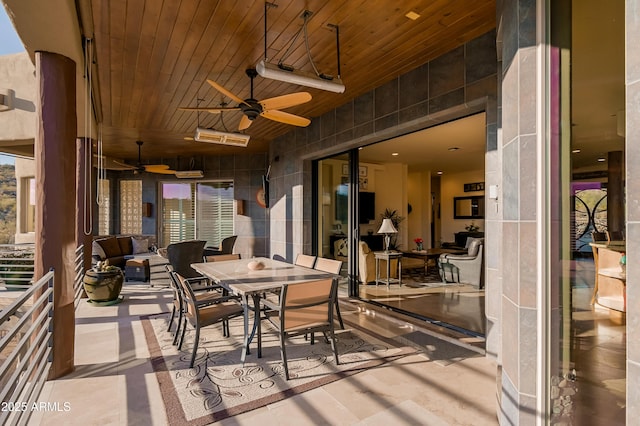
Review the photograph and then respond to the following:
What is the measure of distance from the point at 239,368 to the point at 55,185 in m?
2.09

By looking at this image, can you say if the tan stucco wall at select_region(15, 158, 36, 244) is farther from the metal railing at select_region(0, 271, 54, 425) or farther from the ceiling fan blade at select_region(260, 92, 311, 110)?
the ceiling fan blade at select_region(260, 92, 311, 110)

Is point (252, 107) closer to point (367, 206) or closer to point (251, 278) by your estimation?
point (251, 278)

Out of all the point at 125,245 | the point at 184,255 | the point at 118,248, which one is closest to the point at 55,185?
the point at 184,255

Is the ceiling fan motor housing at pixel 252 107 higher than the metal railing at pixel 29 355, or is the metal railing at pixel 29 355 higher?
the ceiling fan motor housing at pixel 252 107

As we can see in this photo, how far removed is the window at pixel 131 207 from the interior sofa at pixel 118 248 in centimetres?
158

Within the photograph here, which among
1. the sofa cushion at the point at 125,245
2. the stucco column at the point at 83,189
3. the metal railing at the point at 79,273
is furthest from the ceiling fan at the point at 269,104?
the sofa cushion at the point at 125,245

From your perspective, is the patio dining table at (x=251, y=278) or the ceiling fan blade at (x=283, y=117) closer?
the patio dining table at (x=251, y=278)

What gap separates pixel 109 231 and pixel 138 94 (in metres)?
6.73

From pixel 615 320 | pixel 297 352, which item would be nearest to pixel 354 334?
pixel 297 352

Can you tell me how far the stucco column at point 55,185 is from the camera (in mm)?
2816

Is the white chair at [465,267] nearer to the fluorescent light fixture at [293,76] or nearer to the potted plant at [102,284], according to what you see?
the fluorescent light fixture at [293,76]

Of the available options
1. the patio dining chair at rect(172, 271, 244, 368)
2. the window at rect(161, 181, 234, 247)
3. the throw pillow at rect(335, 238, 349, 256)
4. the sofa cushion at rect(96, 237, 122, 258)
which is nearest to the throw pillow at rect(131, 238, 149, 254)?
the sofa cushion at rect(96, 237, 122, 258)

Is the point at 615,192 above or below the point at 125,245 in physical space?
above

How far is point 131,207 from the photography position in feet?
33.3
